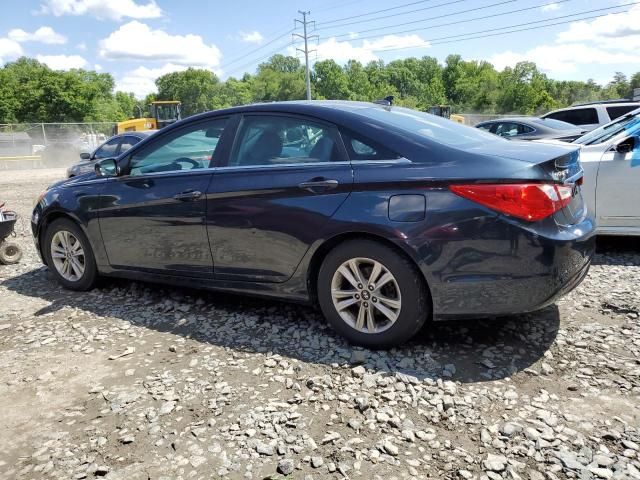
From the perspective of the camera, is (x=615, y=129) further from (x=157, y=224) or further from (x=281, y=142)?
(x=157, y=224)

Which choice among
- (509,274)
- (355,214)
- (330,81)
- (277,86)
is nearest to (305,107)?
(355,214)

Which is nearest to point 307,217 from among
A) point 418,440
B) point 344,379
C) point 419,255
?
point 419,255

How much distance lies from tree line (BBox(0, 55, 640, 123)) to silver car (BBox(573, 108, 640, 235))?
66.0 meters

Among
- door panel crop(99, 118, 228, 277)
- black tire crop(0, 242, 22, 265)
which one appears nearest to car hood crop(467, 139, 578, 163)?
door panel crop(99, 118, 228, 277)

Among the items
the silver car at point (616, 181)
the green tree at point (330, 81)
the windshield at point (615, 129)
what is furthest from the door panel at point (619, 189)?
the green tree at point (330, 81)

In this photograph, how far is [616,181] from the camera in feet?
17.4

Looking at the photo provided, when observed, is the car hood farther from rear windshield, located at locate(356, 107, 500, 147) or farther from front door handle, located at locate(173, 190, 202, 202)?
front door handle, located at locate(173, 190, 202, 202)

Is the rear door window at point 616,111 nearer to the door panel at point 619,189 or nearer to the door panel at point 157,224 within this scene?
the door panel at point 619,189

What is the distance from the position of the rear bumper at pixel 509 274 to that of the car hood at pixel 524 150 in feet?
1.45

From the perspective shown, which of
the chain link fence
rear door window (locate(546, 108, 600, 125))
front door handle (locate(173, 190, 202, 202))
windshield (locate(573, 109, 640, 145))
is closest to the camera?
front door handle (locate(173, 190, 202, 202))

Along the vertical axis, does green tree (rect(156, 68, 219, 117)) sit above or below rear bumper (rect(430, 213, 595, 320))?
above

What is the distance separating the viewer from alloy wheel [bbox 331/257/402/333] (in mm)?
3309

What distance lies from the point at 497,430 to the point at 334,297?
1.33 m

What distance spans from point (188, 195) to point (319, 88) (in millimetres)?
113099
